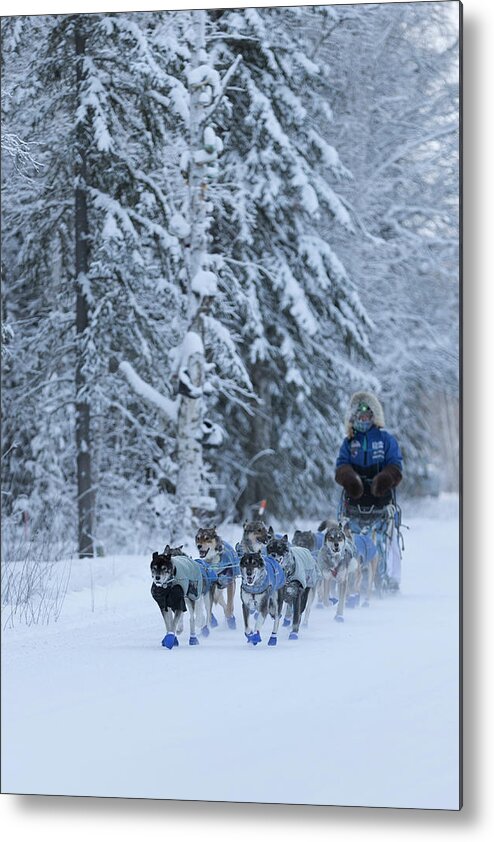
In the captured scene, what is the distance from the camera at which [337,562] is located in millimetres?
6609

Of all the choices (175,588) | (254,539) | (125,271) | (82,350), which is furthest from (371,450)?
(82,350)

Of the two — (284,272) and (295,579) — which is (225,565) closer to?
(295,579)

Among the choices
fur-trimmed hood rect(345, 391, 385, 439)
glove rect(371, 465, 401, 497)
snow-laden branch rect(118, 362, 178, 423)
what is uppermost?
snow-laden branch rect(118, 362, 178, 423)

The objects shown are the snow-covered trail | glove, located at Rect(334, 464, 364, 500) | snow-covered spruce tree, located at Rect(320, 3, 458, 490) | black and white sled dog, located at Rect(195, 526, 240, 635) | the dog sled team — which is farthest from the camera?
glove, located at Rect(334, 464, 364, 500)

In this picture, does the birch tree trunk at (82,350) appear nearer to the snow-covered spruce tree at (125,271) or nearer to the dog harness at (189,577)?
the snow-covered spruce tree at (125,271)

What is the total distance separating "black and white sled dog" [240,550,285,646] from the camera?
5641mm

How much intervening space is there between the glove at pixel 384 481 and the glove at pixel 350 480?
81 mm

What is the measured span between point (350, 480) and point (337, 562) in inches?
28.2

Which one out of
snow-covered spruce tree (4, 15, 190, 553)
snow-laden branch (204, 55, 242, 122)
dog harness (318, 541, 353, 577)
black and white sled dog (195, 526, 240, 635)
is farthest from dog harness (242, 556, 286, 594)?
snow-laden branch (204, 55, 242, 122)

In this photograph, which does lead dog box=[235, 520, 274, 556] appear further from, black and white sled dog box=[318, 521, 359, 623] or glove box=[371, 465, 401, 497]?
glove box=[371, 465, 401, 497]

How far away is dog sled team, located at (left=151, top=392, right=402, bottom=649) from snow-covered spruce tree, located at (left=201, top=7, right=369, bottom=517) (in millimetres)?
2341

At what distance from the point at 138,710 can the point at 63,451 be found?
436 centimetres

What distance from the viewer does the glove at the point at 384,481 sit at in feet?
23.6

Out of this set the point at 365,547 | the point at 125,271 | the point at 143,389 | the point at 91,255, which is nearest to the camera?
the point at 365,547
